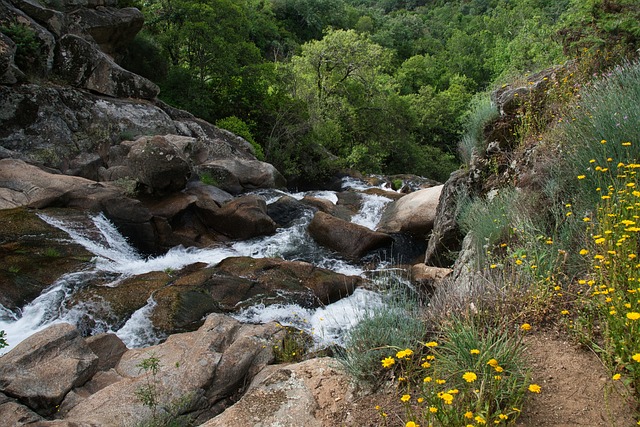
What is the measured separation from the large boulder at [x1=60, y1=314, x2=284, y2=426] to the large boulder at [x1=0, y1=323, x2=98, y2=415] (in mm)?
190

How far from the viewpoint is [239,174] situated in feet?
51.3

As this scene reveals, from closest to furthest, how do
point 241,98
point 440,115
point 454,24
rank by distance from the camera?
point 241,98 → point 440,115 → point 454,24

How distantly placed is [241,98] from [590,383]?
19812 mm

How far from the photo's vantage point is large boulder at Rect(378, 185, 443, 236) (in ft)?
39.7

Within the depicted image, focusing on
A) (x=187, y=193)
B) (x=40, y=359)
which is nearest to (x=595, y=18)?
(x=40, y=359)

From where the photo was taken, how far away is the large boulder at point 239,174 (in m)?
15.0

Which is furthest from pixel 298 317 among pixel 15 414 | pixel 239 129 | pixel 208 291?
pixel 239 129

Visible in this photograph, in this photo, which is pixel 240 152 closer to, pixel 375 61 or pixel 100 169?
pixel 100 169

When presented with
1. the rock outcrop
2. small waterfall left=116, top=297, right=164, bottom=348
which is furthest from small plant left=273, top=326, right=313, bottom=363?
small waterfall left=116, top=297, right=164, bottom=348

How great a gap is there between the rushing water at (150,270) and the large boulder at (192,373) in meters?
0.74

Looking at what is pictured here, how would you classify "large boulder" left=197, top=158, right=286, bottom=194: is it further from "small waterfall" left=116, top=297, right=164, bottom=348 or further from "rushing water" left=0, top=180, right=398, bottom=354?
"small waterfall" left=116, top=297, right=164, bottom=348

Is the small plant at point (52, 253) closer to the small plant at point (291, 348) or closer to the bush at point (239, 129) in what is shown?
the small plant at point (291, 348)

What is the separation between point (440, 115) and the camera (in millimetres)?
31188

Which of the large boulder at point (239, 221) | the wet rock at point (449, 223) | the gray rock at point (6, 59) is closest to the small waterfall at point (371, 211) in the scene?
the large boulder at point (239, 221)
